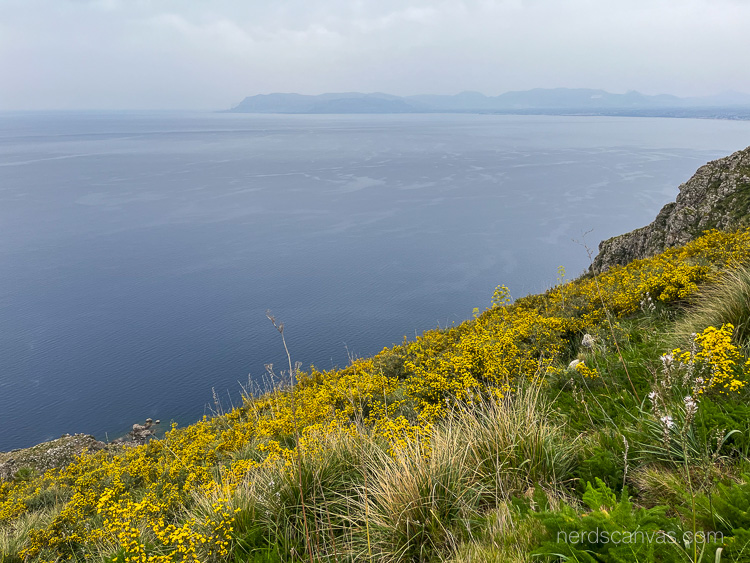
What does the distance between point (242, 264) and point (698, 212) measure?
44962 millimetres

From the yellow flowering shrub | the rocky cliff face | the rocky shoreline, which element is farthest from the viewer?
the rocky cliff face

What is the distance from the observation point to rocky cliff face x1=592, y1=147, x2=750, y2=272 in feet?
70.5

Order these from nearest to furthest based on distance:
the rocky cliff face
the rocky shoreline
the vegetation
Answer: the vegetation < the rocky shoreline < the rocky cliff face

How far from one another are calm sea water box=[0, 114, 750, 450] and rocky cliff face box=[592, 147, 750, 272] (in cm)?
1397

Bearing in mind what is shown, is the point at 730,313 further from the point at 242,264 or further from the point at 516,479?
the point at 242,264

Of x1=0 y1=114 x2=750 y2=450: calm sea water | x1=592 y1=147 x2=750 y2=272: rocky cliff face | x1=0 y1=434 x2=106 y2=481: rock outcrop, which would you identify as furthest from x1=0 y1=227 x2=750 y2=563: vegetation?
x1=0 y1=114 x2=750 y2=450: calm sea water

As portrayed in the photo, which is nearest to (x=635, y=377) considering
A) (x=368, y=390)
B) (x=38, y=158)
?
(x=368, y=390)

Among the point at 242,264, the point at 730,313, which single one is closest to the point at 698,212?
the point at 730,313

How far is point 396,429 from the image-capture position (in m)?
4.79

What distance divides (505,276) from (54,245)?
60744 millimetres

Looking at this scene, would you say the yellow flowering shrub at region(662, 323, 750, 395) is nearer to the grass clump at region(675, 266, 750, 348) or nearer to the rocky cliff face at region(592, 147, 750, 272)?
the grass clump at region(675, 266, 750, 348)

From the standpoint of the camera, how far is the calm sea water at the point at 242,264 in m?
33.7

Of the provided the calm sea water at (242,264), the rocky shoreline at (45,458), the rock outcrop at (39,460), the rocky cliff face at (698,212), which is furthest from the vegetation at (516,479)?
the calm sea water at (242,264)

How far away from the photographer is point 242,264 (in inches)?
2096
